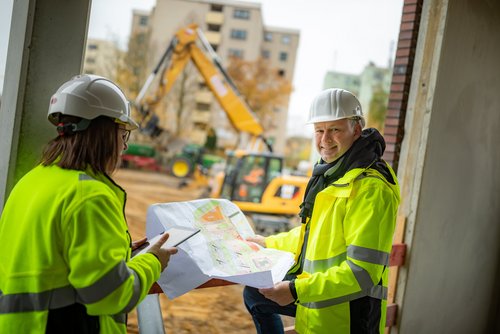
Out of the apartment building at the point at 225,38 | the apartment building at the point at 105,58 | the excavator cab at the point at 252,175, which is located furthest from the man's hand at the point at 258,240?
the apartment building at the point at 225,38

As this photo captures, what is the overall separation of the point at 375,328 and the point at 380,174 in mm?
677

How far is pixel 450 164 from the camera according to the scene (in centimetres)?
360

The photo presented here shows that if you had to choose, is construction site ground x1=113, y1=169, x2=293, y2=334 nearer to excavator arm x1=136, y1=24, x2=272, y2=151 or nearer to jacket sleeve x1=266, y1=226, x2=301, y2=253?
jacket sleeve x1=266, y1=226, x2=301, y2=253

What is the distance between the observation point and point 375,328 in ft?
6.68

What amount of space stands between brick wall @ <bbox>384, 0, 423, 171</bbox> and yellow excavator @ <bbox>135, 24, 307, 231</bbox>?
606 cm

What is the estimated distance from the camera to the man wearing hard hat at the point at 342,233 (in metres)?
1.89

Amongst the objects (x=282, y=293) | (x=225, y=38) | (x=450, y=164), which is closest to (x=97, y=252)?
(x=282, y=293)

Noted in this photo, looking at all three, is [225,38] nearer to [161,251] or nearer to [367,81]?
[367,81]

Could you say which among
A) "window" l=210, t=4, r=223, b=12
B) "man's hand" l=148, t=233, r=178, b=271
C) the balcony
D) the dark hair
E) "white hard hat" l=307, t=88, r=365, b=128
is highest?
"window" l=210, t=4, r=223, b=12

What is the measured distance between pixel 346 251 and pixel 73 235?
115 cm

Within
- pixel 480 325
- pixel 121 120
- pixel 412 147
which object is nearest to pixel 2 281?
pixel 121 120

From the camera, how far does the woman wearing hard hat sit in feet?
4.18

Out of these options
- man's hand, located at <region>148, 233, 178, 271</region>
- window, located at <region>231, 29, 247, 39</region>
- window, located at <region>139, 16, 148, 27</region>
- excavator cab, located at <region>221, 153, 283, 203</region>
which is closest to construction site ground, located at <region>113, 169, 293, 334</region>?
excavator cab, located at <region>221, 153, 283, 203</region>

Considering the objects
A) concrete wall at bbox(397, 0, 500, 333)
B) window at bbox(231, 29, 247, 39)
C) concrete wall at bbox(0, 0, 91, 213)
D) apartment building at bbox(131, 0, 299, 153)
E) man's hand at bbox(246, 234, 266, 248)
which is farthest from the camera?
window at bbox(231, 29, 247, 39)
